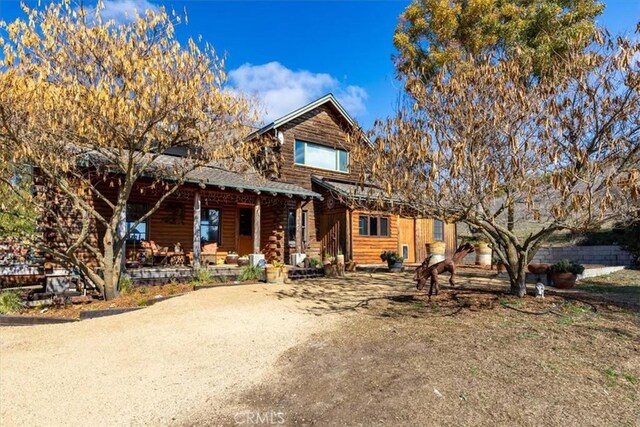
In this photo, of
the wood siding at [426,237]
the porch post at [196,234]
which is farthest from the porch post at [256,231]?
the wood siding at [426,237]

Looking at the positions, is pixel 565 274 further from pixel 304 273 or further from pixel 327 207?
pixel 327 207

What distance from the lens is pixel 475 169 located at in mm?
6496

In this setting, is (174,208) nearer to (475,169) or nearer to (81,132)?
(81,132)

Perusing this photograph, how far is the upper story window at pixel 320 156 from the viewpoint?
19000 millimetres

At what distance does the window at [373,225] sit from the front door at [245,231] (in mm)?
A: 5076

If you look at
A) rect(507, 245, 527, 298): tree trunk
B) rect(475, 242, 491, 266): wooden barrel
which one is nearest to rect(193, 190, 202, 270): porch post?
rect(507, 245, 527, 298): tree trunk

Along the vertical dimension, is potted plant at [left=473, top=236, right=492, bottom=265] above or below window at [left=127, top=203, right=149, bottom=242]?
below

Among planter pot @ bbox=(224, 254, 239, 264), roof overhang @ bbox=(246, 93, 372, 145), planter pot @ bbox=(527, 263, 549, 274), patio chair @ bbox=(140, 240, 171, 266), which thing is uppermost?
roof overhang @ bbox=(246, 93, 372, 145)

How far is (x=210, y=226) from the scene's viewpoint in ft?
55.6

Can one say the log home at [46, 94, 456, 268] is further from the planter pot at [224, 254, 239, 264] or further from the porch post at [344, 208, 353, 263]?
the planter pot at [224, 254, 239, 264]

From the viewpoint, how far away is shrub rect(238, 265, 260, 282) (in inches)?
500

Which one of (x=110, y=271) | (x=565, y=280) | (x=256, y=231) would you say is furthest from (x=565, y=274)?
(x=110, y=271)

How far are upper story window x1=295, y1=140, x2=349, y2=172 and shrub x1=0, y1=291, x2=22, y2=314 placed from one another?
1211cm

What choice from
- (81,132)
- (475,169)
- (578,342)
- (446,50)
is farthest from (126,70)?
(446,50)
